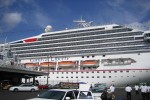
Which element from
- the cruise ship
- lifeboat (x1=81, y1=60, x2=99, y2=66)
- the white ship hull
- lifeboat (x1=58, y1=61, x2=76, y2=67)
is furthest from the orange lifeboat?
lifeboat (x1=81, y1=60, x2=99, y2=66)

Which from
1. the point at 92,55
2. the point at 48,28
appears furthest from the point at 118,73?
the point at 48,28

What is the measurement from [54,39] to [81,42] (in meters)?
7.90

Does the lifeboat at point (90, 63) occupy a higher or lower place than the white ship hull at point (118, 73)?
Answer: higher

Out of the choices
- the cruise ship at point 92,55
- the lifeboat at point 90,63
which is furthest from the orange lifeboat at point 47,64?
the lifeboat at point 90,63

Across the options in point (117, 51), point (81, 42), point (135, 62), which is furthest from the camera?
point (81, 42)

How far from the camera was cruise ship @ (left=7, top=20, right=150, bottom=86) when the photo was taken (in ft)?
153

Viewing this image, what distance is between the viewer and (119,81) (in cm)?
4734

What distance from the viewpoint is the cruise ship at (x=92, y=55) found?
4678 cm

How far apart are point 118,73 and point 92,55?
22.8 feet

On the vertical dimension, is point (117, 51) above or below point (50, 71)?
above

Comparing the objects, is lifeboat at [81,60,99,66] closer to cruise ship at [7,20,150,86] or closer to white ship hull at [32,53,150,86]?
cruise ship at [7,20,150,86]

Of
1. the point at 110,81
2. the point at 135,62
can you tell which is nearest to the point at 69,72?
the point at 110,81

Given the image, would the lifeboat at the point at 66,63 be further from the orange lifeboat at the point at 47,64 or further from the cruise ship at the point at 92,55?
the orange lifeboat at the point at 47,64

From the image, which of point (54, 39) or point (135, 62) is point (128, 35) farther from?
point (54, 39)
